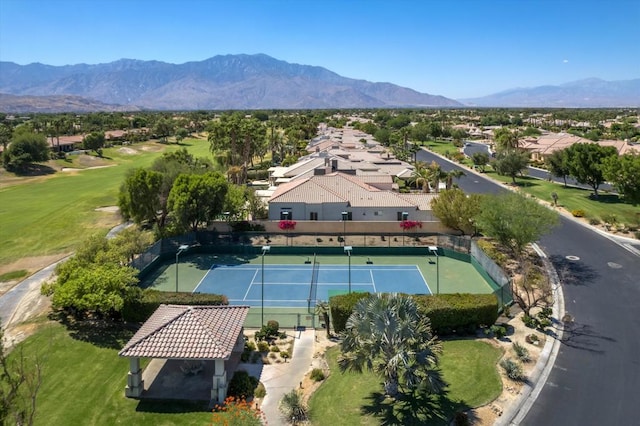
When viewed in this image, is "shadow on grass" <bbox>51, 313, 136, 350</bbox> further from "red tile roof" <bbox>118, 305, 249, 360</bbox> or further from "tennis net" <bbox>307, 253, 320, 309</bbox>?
"tennis net" <bbox>307, 253, 320, 309</bbox>

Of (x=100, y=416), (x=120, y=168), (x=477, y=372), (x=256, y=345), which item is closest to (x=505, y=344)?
(x=477, y=372)

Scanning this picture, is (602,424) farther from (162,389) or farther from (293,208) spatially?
(293,208)

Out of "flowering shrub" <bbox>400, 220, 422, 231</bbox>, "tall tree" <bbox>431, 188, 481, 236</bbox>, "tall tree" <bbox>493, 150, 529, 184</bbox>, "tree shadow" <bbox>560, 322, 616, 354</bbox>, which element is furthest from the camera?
"tall tree" <bbox>493, 150, 529, 184</bbox>

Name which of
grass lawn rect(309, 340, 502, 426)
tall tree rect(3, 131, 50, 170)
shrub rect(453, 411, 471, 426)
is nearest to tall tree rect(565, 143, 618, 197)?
grass lawn rect(309, 340, 502, 426)

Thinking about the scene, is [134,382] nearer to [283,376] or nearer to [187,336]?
[187,336]

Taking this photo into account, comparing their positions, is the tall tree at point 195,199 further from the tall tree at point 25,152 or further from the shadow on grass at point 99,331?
the tall tree at point 25,152

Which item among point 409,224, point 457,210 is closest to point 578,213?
point 457,210
